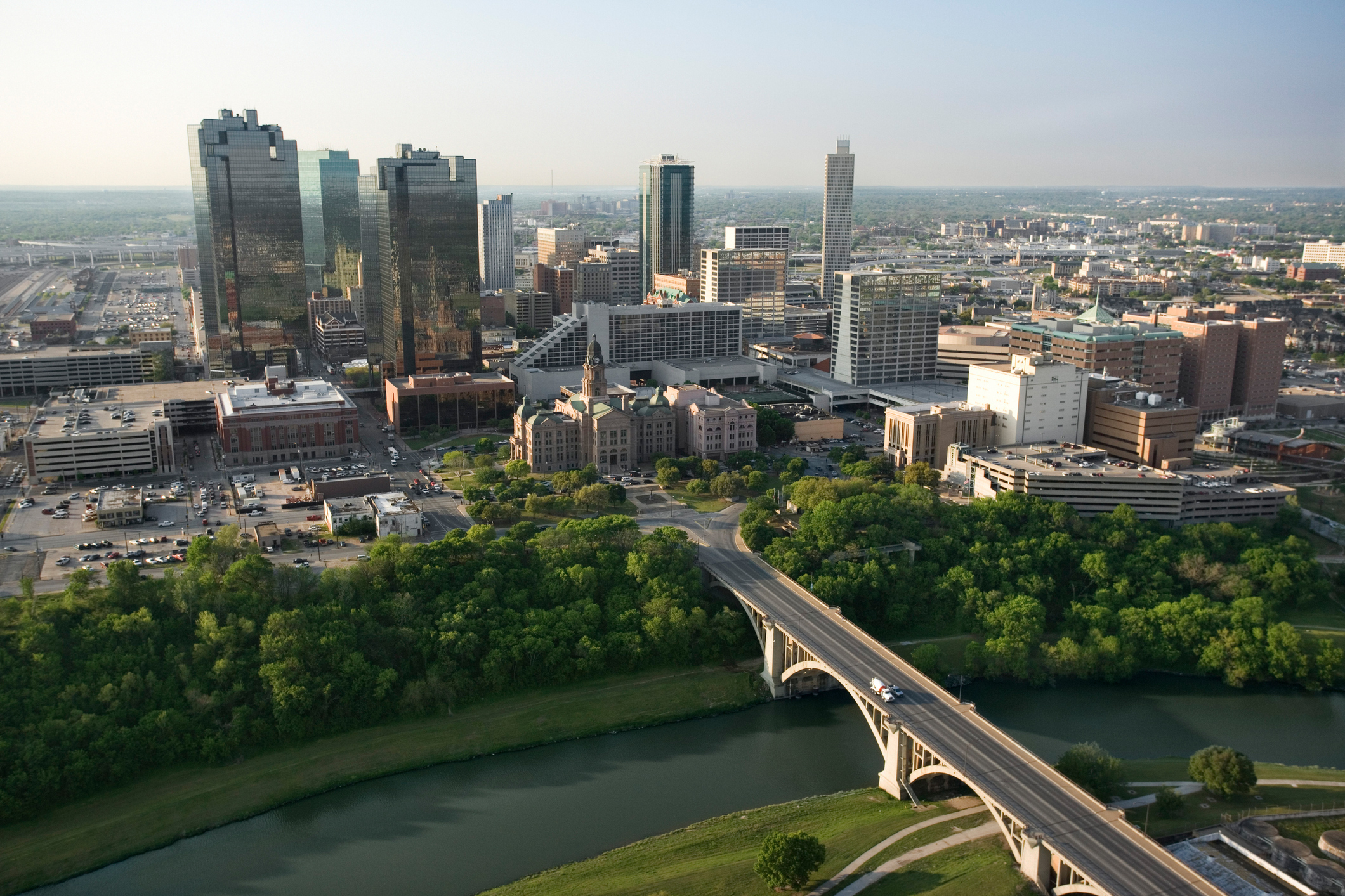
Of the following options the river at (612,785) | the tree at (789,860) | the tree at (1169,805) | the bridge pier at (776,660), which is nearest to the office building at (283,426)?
the river at (612,785)

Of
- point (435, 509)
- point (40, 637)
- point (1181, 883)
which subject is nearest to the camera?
point (1181, 883)

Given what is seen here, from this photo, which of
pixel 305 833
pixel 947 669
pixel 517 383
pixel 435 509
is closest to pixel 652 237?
pixel 517 383

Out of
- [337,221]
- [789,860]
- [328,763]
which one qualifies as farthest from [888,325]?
[337,221]

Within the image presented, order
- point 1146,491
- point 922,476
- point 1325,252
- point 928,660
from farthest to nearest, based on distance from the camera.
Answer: point 1325,252, point 922,476, point 1146,491, point 928,660

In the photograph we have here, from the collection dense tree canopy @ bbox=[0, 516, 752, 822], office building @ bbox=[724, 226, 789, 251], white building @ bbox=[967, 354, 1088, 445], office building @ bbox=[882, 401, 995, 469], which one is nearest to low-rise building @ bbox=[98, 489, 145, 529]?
dense tree canopy @ bbox=[0, 516, 752, 822]

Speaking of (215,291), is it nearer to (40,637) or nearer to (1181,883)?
(40,637)

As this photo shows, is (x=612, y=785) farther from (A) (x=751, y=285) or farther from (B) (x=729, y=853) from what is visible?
(A) (x=751, y=285)

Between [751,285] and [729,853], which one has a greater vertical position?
[751,285]

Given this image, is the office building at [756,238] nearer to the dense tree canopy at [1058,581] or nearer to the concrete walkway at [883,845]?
the dense tree canopy at [1058,581]
